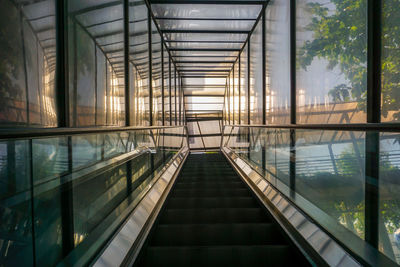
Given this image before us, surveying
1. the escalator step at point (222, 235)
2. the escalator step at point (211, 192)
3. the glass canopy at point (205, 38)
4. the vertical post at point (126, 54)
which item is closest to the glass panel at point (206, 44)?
the glass canopy at point (205, 38)

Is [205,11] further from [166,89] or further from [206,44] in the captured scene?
[166,89]

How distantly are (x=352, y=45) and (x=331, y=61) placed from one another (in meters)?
0.56

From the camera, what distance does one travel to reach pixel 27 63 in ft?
7.75

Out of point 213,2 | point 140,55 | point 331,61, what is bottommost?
point 331,61

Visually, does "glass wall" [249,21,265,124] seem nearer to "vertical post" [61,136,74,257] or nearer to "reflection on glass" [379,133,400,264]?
"reflection on glass" [379,133,400,264]

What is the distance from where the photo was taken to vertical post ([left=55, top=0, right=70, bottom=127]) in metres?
2.79

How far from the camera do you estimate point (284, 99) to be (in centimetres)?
580

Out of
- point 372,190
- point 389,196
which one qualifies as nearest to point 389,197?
point 389,196

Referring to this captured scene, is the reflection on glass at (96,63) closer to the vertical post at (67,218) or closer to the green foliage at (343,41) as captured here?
the vertical post at (67,218)

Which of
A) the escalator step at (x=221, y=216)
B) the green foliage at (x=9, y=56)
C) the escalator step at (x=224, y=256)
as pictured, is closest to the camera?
the green foliage at (x=9, y=56)

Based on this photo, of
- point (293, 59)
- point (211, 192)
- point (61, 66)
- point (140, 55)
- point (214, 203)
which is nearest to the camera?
point (61, 66)

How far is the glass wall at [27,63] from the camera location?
210 centimetres

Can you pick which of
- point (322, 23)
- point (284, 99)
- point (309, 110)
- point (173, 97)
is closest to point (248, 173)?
point (309, 110)

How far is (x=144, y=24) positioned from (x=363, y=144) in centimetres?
604
